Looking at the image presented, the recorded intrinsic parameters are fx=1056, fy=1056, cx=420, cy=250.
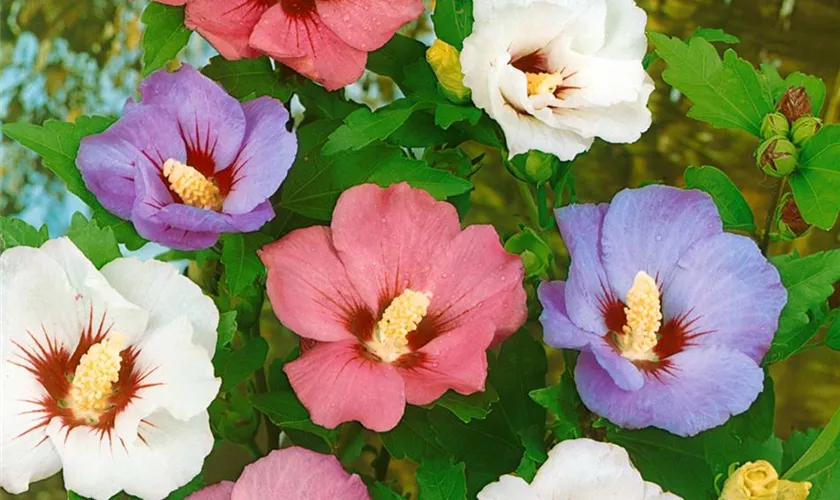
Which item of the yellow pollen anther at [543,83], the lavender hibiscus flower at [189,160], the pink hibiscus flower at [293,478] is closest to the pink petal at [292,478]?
the pink hibiscus flower at [293,478]

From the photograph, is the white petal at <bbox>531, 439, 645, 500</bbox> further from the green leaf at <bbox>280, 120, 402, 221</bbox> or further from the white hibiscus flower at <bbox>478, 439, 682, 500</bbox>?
the green leaf at <bbox>280, 120, 402, 221</bbox>

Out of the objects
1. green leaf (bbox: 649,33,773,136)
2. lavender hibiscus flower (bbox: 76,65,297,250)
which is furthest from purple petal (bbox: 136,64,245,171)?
green leaf (bbox: 649,33,773,136)

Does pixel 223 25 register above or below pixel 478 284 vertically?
above

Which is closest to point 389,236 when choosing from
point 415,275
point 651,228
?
point 415,275

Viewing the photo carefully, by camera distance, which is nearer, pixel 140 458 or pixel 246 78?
pixel 140 458

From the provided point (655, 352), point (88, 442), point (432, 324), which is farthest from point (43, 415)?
point (655, 352)

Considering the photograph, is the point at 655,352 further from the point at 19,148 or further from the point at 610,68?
the point at 19,148

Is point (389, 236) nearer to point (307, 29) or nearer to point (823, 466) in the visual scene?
point (307, 29)
